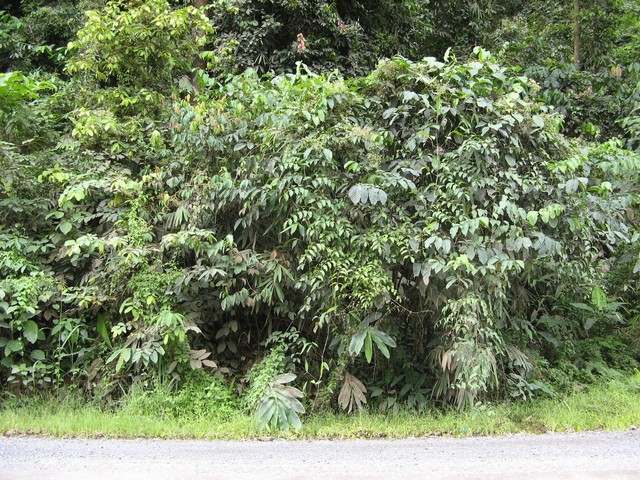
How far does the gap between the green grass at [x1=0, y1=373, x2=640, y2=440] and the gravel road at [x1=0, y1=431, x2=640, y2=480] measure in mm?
188

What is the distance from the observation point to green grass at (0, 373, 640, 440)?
4855 mm

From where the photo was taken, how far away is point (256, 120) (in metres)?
5.74

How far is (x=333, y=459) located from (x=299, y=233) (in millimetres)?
2241

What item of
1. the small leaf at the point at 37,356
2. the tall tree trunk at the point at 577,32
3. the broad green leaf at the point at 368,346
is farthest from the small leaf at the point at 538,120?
the small leaf at the point at 37,356

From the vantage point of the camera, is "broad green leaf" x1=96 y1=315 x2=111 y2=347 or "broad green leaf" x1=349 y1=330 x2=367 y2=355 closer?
"broad green leaf" x1=349 y1=330 x2=367 y2=355

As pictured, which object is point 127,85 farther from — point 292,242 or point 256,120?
point 292,242

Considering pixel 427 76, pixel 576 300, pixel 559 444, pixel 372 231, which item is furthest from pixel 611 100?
pixel 559 444

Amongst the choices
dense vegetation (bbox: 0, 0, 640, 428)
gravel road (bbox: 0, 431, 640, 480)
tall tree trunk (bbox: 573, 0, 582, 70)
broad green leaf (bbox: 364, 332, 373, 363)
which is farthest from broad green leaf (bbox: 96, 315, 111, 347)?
tall tree trunk (bbox: 573, 0, 582, 70)

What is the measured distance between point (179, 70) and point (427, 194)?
4108 millimetres

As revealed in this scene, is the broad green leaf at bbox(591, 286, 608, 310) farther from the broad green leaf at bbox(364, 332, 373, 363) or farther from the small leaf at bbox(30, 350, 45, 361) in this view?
the small leaf at bbox(30, 350, 45, 361)

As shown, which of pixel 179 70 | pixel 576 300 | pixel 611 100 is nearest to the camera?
pixel 576 300

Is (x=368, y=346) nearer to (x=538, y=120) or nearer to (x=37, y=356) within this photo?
(x=538, y=120)

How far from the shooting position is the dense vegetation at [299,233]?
17.1 feet

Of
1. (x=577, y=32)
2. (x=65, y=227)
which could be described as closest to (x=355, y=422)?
(x=65, y=227)
